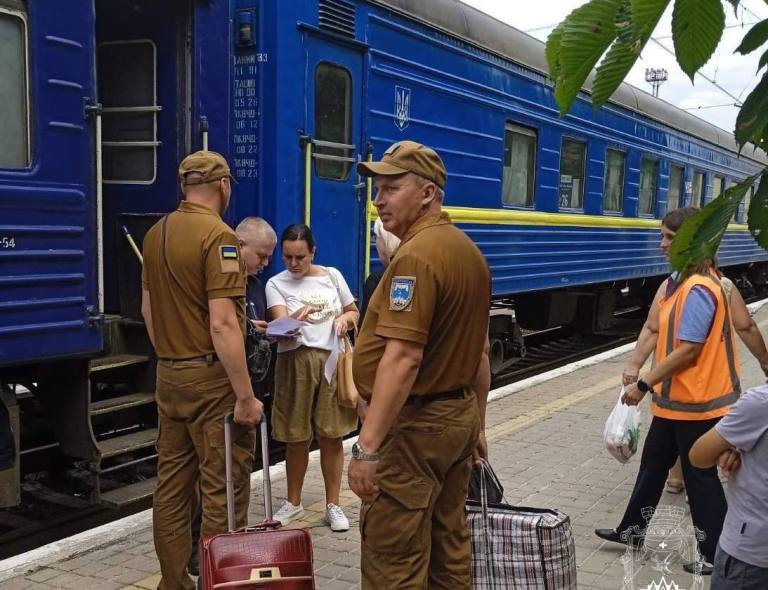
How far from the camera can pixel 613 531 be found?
4121mm

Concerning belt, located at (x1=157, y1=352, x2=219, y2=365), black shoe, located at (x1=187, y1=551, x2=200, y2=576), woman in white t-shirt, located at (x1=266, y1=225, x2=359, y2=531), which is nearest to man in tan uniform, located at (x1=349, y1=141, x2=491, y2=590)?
belt, located at (x1=157, y1=352, x2=219, y2=365)

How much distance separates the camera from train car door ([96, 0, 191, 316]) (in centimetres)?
520

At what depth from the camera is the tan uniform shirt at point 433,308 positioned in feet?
7.84

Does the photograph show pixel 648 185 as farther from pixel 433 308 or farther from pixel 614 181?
pixel 433 308

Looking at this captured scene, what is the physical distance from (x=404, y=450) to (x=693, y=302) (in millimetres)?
1848

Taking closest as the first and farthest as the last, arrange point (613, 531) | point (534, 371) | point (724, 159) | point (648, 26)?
point (648, 26) → point (613, 531) → point (534, 371) → point (724, 159)

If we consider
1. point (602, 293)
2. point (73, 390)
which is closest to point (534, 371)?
point (602, 293)

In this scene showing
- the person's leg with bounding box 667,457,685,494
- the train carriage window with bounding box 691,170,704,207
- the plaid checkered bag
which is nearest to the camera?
the plaid checkered bag

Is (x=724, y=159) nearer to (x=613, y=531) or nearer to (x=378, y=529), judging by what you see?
(x=613, y=531)

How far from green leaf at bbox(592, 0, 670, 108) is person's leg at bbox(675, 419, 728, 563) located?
3.06 m

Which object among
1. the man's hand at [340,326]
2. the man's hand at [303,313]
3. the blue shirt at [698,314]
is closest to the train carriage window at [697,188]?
the blue shirt at [698,314]

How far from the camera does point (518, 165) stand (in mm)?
8570

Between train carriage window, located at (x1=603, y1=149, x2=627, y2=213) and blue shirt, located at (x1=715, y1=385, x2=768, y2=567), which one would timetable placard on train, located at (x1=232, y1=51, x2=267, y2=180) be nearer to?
blue shirt, located at (x1=715, y1=385, x2=768, y2=567)

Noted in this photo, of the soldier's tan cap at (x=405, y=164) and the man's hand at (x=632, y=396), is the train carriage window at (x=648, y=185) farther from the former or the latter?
the soldier's tan cap at (x=405, y=164)
